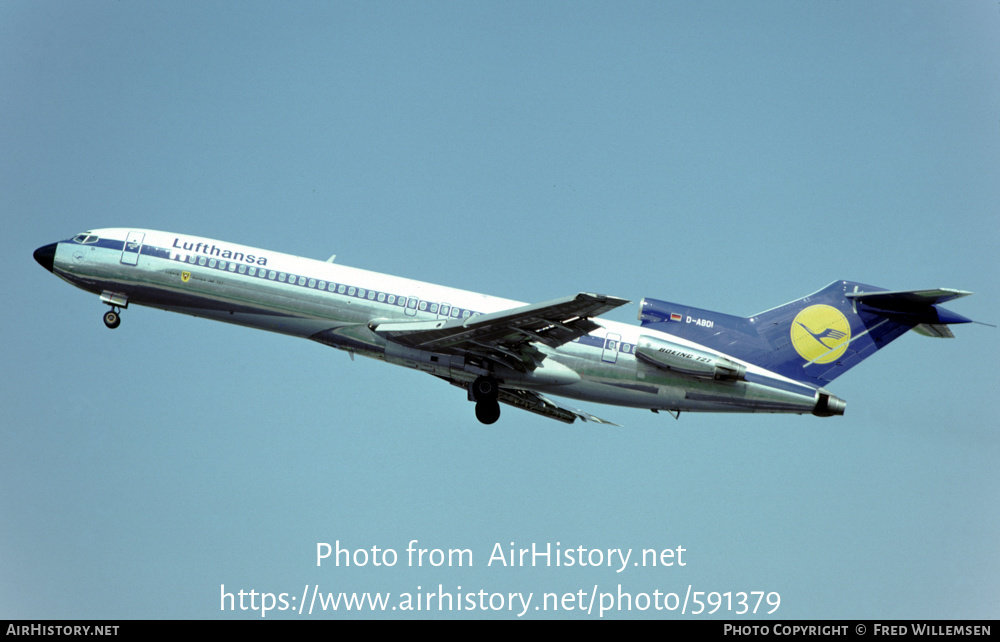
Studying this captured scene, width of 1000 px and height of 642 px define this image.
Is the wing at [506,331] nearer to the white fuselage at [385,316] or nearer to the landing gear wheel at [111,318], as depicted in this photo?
the white fuselage at [385,316]

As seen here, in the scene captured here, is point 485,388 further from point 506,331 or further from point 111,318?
point 111,318

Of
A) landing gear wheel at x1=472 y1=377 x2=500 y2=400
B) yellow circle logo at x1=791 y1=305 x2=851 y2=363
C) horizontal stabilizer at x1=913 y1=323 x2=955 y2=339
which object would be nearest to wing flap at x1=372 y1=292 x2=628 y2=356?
landing gear wheel at x1=472 y1=377 x2=500 y2=400

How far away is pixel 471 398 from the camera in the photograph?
91.1 feet

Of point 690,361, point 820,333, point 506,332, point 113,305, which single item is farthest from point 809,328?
point 113,305

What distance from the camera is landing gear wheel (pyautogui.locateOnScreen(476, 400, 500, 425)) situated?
27562 mm

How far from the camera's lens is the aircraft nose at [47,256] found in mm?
28531

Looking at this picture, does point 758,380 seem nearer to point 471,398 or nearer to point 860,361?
point 860,361

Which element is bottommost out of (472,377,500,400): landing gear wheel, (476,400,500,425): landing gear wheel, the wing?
(476,400,500,425): landing gear wheel

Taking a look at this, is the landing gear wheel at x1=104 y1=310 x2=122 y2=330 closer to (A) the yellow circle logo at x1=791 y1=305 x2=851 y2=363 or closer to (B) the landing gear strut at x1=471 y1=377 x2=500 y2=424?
(B) the landing gear strut at x1=471 y1=377 x2=500 y2=424

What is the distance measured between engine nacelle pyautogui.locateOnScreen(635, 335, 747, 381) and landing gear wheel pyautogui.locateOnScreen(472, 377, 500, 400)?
395cm

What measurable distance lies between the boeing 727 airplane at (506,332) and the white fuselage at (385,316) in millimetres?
32

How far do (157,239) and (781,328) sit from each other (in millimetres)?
17270

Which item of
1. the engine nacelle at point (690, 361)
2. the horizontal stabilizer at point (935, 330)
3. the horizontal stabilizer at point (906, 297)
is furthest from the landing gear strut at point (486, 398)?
the horizontal stabilizer at point (935, 330)
